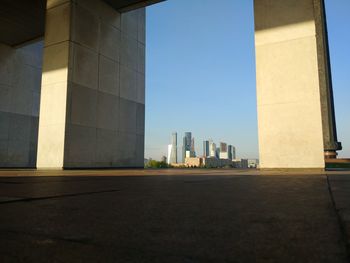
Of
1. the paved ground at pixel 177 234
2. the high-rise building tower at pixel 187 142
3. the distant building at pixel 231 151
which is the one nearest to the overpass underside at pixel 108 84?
the paved ground at pixel 177 234

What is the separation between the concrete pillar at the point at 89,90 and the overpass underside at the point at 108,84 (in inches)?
1.6

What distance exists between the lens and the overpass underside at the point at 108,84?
307 inches

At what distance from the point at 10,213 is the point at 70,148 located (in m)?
9.98

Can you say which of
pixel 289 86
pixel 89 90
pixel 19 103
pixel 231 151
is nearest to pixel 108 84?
pixel 89 90

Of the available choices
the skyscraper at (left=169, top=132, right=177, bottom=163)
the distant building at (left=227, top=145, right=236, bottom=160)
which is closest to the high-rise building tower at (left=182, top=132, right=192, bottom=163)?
the skyscraper at (left=169, top=132, right=177, bottom=163)

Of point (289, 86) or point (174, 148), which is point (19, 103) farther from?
point (174, 148)

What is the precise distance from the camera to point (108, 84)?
509 inches

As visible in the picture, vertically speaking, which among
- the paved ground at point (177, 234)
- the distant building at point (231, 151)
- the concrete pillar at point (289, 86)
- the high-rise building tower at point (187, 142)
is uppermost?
the high-rise building tower at point (187, 142)

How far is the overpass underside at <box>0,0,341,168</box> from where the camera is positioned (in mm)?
7797

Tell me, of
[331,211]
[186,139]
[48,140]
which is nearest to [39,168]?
[48,140]

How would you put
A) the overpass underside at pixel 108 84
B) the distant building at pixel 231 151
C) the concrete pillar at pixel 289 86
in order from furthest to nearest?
the distant building at pixel 231 151 → the overpass underside at pixel 108 84 → the concrete pillar at pixel 289 86

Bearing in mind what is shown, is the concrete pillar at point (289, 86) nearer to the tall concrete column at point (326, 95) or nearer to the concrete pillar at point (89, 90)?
the concrete pillar at point (89, 90)

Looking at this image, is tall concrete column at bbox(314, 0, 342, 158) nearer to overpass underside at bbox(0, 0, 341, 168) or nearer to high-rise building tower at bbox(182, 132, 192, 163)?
overpass underside at bbox(0, 0, 341, 168)

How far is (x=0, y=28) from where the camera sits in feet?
52.2
